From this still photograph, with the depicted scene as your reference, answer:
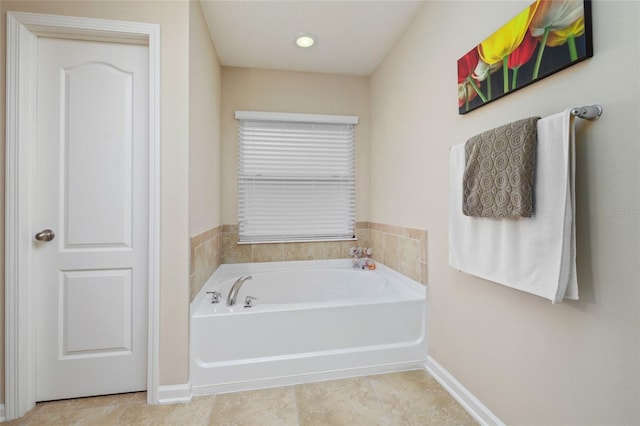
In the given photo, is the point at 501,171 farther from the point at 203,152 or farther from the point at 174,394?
the point at 174,394

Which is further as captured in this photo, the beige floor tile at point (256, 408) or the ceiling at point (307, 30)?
the ceiling at point (307, 30)

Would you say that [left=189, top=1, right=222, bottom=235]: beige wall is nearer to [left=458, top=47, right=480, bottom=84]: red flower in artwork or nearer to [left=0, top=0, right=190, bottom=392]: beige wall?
[left=0, top=0, right=190, bottom=392]: beige wall

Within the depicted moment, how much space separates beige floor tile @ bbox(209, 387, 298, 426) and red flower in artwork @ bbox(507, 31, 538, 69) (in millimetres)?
1990

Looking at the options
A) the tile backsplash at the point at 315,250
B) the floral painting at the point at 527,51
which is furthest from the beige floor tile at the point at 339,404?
the floral painting at the point at 527,51

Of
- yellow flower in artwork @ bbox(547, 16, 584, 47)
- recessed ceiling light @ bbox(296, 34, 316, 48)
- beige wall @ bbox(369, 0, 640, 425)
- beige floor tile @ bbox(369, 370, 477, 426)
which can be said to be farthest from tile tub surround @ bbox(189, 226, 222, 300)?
yellow flower in artwork @ bbox(547, 16, 584, 47)

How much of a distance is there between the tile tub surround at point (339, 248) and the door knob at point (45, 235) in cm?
126

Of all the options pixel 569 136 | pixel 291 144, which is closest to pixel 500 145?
pixel 569 136

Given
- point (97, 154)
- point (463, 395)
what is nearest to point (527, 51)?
point (463, 395)

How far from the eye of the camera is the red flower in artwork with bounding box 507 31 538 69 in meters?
1.11

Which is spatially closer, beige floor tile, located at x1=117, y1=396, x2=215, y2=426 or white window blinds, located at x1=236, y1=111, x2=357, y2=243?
beige floor tile, located at x1=117, y1=396, x2=215, y2=426

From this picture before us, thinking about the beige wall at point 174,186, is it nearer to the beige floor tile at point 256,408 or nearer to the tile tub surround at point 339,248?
the beige floor tile at point 256,408

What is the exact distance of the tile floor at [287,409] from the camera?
1443 mm

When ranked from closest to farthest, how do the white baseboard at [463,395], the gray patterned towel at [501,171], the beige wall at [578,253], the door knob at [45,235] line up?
the beige wall at [578,253] → the gray patterned towel at [501,171] → the white baseboard at [463,395] → the door knob at [45,235]

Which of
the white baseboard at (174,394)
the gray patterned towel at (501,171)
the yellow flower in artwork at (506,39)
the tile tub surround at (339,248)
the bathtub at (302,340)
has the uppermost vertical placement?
the yellow flower in artwork at (506,39)
